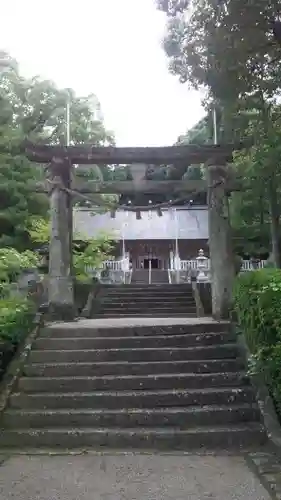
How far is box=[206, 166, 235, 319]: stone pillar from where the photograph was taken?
895 centimetres

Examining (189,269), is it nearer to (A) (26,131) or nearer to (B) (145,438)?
(A) (26,131)

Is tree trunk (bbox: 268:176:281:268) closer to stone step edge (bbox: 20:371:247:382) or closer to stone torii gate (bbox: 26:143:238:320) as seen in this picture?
stone torii gate (bbox: 26:143:238:320)

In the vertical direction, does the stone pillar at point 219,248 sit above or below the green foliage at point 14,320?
above

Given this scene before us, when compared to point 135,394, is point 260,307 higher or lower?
higher

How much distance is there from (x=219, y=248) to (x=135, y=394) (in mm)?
4201

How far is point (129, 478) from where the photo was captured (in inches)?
161

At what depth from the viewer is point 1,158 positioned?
14.3 meters

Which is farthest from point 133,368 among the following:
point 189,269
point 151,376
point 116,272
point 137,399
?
point 189,269

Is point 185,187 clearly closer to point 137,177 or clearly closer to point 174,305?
point 137,177

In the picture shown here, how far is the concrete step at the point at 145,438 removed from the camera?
5059 millimetres

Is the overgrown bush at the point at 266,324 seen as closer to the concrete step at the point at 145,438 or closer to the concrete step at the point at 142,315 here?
the concrete step at the point at 145,438

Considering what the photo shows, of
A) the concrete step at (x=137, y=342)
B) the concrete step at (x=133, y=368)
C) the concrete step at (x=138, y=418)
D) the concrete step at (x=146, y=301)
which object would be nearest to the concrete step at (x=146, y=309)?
the concrete step at (x=146, y=301)

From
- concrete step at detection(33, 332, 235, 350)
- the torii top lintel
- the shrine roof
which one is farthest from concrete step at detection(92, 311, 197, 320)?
the shrine roof

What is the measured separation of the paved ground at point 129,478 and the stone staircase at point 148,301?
26.9 ft
